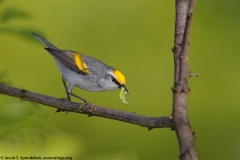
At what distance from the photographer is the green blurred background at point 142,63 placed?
8.63ft

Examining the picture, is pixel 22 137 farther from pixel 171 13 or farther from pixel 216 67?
pixel 171 13

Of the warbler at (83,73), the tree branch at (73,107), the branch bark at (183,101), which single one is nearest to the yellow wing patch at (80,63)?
the warbler at (83,73)

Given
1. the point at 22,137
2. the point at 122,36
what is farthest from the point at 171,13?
the point at 22,137

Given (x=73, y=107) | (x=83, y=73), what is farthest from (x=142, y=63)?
(x=73, y=107)

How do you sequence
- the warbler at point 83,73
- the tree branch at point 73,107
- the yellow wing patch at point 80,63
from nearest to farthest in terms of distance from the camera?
the tree branch at point 73,107 < the warbler at point 83,73 < the yellow wing patch at point 80,63

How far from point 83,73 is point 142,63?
1.11 feet

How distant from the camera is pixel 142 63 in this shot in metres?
2.87

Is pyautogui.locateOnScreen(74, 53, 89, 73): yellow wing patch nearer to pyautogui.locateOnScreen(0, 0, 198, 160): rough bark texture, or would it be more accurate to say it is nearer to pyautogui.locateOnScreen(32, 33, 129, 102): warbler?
pyautogui.locateOnScreen(32, 33, 129, 102): warbler

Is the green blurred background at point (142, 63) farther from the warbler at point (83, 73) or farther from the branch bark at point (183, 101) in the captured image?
the branch bark at point (183, 101)

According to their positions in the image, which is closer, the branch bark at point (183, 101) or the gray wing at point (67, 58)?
the branch bark at point (183, 101)

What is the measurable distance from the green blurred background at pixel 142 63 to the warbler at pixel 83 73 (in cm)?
8

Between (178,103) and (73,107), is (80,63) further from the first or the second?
(178,103)

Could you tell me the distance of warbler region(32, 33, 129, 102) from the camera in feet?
8.52

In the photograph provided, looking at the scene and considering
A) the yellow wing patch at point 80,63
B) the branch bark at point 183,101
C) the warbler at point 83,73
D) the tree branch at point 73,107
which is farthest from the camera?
the yellow wing patch at point 80,63
